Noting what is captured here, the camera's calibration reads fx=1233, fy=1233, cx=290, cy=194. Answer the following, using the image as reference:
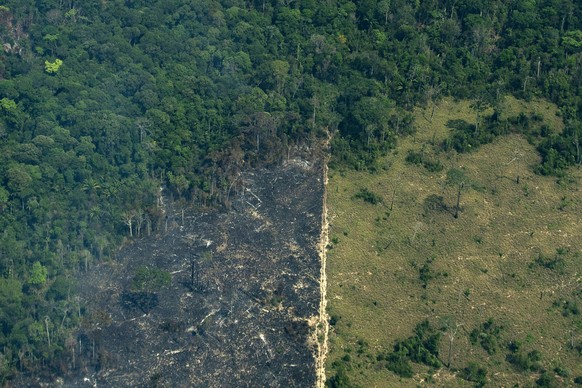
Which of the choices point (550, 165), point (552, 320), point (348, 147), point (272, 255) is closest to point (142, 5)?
point (348, 147)

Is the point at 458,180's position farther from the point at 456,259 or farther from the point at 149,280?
the point at 149,280

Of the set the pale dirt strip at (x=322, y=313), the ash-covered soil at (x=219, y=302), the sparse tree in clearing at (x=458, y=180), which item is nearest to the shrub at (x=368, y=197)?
the pale dirt strip at (x=322, y=313)

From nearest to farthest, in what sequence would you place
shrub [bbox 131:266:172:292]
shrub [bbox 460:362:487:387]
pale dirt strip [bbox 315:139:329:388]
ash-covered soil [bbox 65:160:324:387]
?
1. shrub [bbox 460:362:487:387]
2. pale dirt strip [bbox 315:139:329:388]
3. ash-covered soil [bbox 65:160:324:387]
4. shrub [bbox 131:266:172:292]

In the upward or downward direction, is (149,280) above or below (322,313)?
above

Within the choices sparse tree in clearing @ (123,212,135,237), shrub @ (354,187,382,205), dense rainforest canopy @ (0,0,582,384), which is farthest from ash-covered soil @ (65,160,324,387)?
shrub @ (354,187,382,205)

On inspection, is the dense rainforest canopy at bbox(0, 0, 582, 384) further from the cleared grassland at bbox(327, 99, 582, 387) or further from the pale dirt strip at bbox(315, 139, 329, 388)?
the pale dirt strip at bbox(315, 139, 329, 388)

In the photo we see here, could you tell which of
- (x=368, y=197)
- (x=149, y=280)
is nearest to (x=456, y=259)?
(x=368, y=197)
